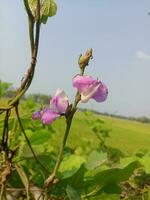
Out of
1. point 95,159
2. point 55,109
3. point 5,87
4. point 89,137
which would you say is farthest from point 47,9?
point 89,137

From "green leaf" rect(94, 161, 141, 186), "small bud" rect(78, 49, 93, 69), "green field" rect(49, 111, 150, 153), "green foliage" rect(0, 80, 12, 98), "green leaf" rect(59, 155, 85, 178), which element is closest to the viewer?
"small bud" rect(78, 49, 93, 69)

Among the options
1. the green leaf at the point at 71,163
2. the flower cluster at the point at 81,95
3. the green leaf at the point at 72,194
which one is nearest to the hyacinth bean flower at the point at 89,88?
the flower cluster at the point at 81,95

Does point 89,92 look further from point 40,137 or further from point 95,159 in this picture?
point 40,137

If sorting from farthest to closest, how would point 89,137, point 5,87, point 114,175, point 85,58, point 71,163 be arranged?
point 89,137 → point 5,87 → point 71,163 → point 114,175 → point 85,58

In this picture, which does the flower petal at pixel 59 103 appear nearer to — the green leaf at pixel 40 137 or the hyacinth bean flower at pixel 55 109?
the hyacinth bean flower at pixel 55 109

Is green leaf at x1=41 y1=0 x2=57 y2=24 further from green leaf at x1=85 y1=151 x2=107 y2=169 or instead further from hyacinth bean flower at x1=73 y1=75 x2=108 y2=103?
green leaf at x1=85 y1=151 x2=107 y2=169

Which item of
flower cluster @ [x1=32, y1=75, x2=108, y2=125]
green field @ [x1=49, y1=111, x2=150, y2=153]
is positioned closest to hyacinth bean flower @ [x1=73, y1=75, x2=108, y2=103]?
flower cluster @ [x1=32, y1=75, x2=108, y2=125]

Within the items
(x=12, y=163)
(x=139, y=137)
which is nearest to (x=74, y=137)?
(x=139, y=137)
